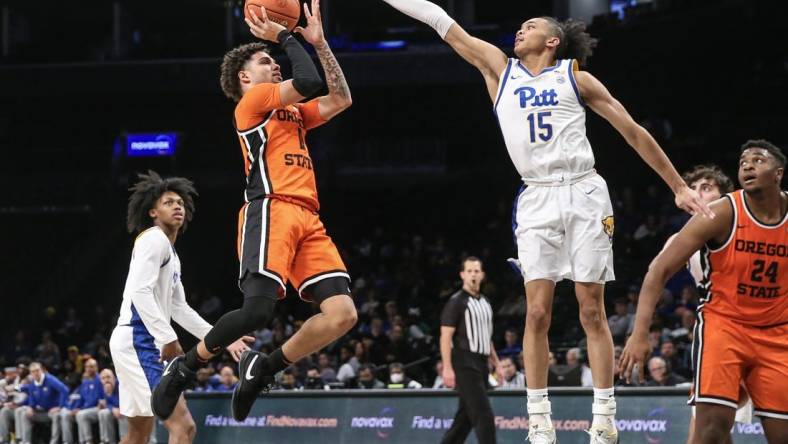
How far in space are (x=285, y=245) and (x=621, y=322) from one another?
9543 mm

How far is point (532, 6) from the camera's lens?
27.4 metres

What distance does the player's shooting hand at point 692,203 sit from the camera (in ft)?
17.5

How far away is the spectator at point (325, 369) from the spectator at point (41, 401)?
154 inches

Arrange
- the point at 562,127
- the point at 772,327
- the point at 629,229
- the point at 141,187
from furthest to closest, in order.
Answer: the point at 629,229, the point at 141,187, the point at 562,127, the point at 772,327

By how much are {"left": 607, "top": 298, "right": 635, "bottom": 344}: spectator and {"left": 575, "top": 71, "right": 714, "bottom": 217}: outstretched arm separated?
8742 millimetres

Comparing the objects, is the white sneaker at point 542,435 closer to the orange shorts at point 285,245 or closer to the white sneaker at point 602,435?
the white sneaker at point 602,435

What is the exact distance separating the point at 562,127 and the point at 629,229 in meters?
13.3

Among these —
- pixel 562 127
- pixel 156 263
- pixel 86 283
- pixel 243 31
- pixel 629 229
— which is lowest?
pixel 86 283

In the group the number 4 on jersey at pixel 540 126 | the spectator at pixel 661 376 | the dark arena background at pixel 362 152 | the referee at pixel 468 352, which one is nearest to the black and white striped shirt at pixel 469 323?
the referee at pixel 468 352

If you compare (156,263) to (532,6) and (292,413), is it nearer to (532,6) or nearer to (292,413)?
(292,413)

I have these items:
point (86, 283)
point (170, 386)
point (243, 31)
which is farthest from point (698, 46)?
point (170, 386)

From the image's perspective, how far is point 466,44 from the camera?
6.50 meters

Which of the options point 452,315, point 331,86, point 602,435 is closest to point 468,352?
point 452,315

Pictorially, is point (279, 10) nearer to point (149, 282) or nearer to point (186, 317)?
point (149, 282)
